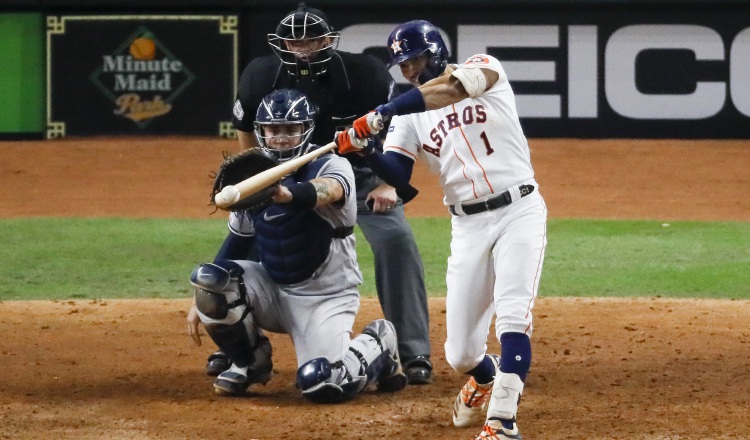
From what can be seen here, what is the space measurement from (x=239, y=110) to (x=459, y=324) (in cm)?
180

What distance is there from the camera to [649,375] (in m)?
6.24

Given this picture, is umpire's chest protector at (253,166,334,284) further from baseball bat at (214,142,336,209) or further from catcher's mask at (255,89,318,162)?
baseball bat at (214,142,336,209)

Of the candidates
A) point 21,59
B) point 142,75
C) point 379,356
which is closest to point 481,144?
point 379,356

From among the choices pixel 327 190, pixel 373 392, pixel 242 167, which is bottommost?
pixel 373 392

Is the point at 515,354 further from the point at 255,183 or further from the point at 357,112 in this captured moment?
the point at 357,112

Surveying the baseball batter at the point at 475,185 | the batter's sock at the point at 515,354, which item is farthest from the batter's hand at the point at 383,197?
the batter's sock at the point at 515,354

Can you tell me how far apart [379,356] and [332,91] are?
1.41 m

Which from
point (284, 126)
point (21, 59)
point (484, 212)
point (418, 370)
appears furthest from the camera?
point (21, 59)

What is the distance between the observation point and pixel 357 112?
21.2ft

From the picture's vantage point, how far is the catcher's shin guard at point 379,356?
580 cm

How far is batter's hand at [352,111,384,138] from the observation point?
500cm

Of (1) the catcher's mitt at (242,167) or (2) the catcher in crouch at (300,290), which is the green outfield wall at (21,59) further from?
(1) the catcher's mitt at (242,167)

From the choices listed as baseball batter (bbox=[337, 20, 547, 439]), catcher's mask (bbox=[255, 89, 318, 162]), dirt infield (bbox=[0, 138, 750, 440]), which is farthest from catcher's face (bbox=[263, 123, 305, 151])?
dirt infield (bbox=[0, 138, 750, 440])

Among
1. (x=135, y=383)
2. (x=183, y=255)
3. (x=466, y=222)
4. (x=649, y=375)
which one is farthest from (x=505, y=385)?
(x=183, y=255)
